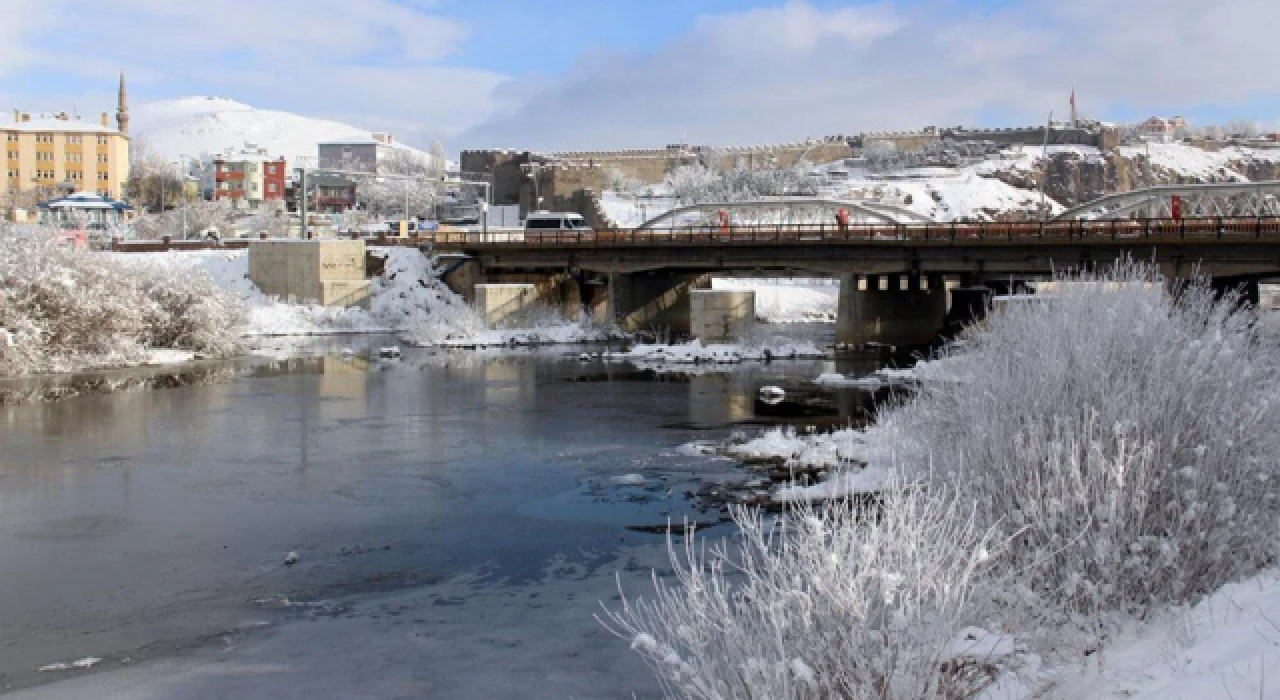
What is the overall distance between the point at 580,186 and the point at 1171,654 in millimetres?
120059

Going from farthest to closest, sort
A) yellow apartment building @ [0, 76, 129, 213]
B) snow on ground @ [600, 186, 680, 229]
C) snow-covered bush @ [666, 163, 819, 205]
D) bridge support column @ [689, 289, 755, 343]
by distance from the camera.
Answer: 1. yellow apartment building @ [0, 76, 129, 213]
2. snow-covered bush @ [666, 163, 819, 205]
3. snow on ground @ [600, 186, 680, 229]
4. bridge support column @ [689, 289, 755, 343]

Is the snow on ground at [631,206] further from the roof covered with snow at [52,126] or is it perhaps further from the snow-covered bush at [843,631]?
the snow-covered bush at [843,631]

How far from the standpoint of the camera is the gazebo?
9519 centimetres

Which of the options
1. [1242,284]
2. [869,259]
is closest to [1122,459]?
[869,259]

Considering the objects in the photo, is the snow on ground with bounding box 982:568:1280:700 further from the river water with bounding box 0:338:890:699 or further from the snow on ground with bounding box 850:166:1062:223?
the snow on ground with bounding box 850:166:1062:223

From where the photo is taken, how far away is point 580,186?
128 m

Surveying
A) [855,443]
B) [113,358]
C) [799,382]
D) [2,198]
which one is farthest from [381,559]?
[2,198]

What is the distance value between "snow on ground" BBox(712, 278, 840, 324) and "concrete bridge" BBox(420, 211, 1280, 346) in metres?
6.39

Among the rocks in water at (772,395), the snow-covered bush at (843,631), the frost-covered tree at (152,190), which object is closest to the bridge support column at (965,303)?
the rocks in water at (772,395)

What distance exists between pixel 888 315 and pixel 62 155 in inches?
4987

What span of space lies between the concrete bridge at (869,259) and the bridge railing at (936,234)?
60 millimetres

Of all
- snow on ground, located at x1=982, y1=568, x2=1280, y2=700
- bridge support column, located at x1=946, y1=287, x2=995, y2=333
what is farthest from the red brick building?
snow on ground, located at x1=982, y1=568, x2=1280, y2=700

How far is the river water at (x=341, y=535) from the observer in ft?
40.5

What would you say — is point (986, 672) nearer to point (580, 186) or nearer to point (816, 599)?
point (816, 599)
